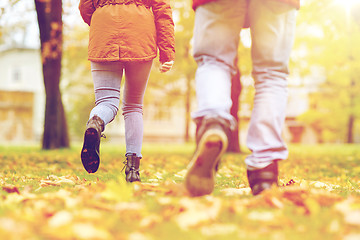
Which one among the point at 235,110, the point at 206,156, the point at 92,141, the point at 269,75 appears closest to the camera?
the point at 206,156

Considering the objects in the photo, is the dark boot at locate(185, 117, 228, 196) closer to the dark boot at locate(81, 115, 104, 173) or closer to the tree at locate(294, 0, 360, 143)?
the dark boot at locate(81, 115, 104, 173)

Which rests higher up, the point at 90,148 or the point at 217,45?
the point at 217,45

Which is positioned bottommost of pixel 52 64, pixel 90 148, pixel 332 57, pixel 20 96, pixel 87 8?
pixel 90 148

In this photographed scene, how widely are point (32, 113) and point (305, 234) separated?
1391 inches

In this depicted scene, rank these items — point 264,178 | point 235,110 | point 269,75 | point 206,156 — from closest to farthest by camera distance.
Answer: point 206,156
point 264,178
point 269,75
point 235,110

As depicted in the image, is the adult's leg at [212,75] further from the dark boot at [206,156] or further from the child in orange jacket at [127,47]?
the child in orange jacket at [127,47]

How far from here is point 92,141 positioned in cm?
273

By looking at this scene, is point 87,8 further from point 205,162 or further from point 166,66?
point 205,162

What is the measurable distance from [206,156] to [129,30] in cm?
141

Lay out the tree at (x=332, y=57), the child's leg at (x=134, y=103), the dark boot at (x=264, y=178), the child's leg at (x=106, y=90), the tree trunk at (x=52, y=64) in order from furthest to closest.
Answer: the tree trunk at (x=52, y=64), the tree at (x=332, y=57), the child's leg at (x=134, y=103), the child's leg at (x=106, y=90), the dark boot at (x=264, y=178)

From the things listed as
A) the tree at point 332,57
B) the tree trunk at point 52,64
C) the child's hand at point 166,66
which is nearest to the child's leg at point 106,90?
the child's hand at point 166,66

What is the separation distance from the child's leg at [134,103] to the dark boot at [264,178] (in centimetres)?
123

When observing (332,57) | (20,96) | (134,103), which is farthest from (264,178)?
(20,96)

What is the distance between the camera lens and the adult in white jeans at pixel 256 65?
230 cm
